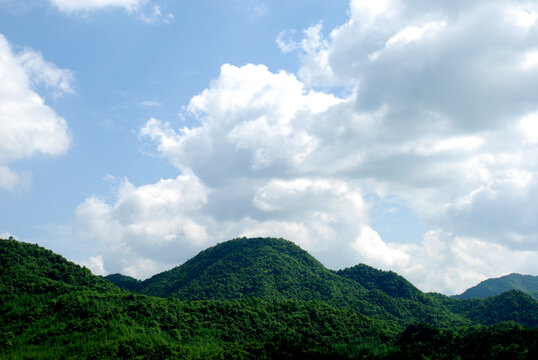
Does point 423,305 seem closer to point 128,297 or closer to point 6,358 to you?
point 128,297

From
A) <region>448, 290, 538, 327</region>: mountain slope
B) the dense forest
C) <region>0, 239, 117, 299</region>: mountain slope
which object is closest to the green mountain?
the dense forest

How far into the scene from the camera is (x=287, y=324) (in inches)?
4464

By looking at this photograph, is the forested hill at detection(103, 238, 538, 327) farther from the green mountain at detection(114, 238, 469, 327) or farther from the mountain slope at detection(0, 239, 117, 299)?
the mountain slope at detection(0, 239, 117, 299)

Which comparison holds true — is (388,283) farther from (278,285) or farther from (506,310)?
(278,285)

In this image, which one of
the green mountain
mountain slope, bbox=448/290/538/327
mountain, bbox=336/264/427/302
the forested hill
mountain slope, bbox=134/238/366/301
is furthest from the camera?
mountain, bbox=336/264/427/302

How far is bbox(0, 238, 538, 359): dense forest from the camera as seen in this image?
83.1 metres

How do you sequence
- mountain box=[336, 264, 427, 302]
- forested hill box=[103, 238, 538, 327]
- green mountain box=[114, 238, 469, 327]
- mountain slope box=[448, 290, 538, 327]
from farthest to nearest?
mountain box=[336, 264, 427, 302], green mountain box=[114, 238, 469, 327], forested hill box=[103, 238, 538, 327], mountain slope box=[448, 290, 538, 327]

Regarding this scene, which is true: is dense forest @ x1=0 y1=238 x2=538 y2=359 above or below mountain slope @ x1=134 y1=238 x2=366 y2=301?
below

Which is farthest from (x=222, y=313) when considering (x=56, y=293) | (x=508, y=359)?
(x=508, y=359)

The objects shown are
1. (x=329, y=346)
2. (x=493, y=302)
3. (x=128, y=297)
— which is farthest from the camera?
(x=493, y=302)

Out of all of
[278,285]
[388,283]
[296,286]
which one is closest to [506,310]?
[388,283]

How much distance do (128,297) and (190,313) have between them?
16326mm

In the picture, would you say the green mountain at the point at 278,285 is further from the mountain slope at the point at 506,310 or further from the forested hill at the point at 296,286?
the mountain slope at the point at 506,310

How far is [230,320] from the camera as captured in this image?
110m
